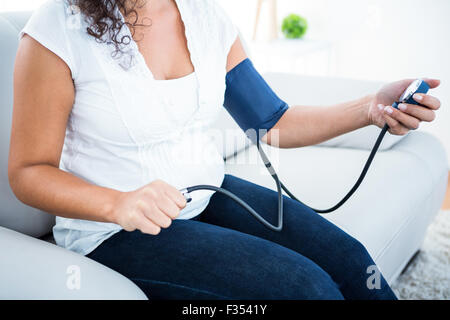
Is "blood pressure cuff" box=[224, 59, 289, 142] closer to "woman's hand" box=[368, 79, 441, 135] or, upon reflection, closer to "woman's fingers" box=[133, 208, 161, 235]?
"woman's hand" box=[368, 79, 441, 135]

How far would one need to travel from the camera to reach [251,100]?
98 centimetres

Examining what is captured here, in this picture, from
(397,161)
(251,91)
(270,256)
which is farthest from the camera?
(397,161)

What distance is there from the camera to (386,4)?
8.07ft

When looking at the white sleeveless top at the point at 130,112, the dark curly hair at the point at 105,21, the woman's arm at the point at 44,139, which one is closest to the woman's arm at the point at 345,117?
the white sleeveless top at the point at 130,112

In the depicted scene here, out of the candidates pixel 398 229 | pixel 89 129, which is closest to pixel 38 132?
pixel 89 129

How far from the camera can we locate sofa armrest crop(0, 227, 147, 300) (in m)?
0.60

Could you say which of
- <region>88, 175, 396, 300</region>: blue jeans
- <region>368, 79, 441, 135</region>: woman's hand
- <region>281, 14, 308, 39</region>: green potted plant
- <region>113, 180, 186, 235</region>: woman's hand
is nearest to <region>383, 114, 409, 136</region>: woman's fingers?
<region>368, 79, 441, 135</region>: woman's hand

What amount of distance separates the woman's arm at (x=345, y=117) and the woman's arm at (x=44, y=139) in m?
0.40

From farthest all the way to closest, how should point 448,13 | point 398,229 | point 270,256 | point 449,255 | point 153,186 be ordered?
1. point 448,13
2. point 449,255
3. point 398,229
4. point 270,256
5. point 153,186

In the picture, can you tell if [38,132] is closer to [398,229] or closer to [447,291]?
[398,229]

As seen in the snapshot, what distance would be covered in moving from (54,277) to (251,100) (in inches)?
21.2

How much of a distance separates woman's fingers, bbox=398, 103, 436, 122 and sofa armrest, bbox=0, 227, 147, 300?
1.75ft

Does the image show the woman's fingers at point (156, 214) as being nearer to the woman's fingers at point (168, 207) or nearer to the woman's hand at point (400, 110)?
the woman's fingers at point (168, 207)
